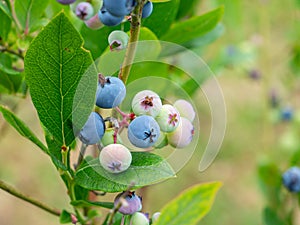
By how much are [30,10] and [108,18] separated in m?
0.24

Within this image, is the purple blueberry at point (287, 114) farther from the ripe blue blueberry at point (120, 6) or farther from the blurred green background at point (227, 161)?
the ripe blue blueberry at point (120, 6)

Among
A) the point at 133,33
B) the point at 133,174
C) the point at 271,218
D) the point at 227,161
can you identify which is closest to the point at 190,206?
the point at 133,174

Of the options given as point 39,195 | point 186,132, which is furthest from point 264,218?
point 39,195

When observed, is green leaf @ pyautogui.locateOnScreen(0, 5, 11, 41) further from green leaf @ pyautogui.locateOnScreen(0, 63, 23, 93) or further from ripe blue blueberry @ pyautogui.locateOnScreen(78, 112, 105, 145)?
ripe blue blueberry @ pyautogui.locateOnScreen(78, 112, 105, 145)

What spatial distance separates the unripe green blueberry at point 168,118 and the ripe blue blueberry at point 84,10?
0.14 meters

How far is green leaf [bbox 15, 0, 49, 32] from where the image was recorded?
0.81 m

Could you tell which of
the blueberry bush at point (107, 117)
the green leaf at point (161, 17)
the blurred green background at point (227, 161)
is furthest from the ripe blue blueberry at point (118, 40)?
the blurred green background at point (227, 161)

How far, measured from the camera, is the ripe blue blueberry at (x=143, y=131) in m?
0.58

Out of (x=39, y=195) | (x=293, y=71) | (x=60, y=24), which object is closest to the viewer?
(x=60, y=24)

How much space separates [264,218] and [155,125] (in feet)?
2.18

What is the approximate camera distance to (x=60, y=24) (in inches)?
21.5

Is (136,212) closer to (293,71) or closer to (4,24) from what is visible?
(4,24)

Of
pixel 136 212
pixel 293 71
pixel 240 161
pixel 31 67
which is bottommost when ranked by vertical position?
pixel 136 212

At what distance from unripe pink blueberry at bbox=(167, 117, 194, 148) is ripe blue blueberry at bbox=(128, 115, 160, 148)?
4cm
